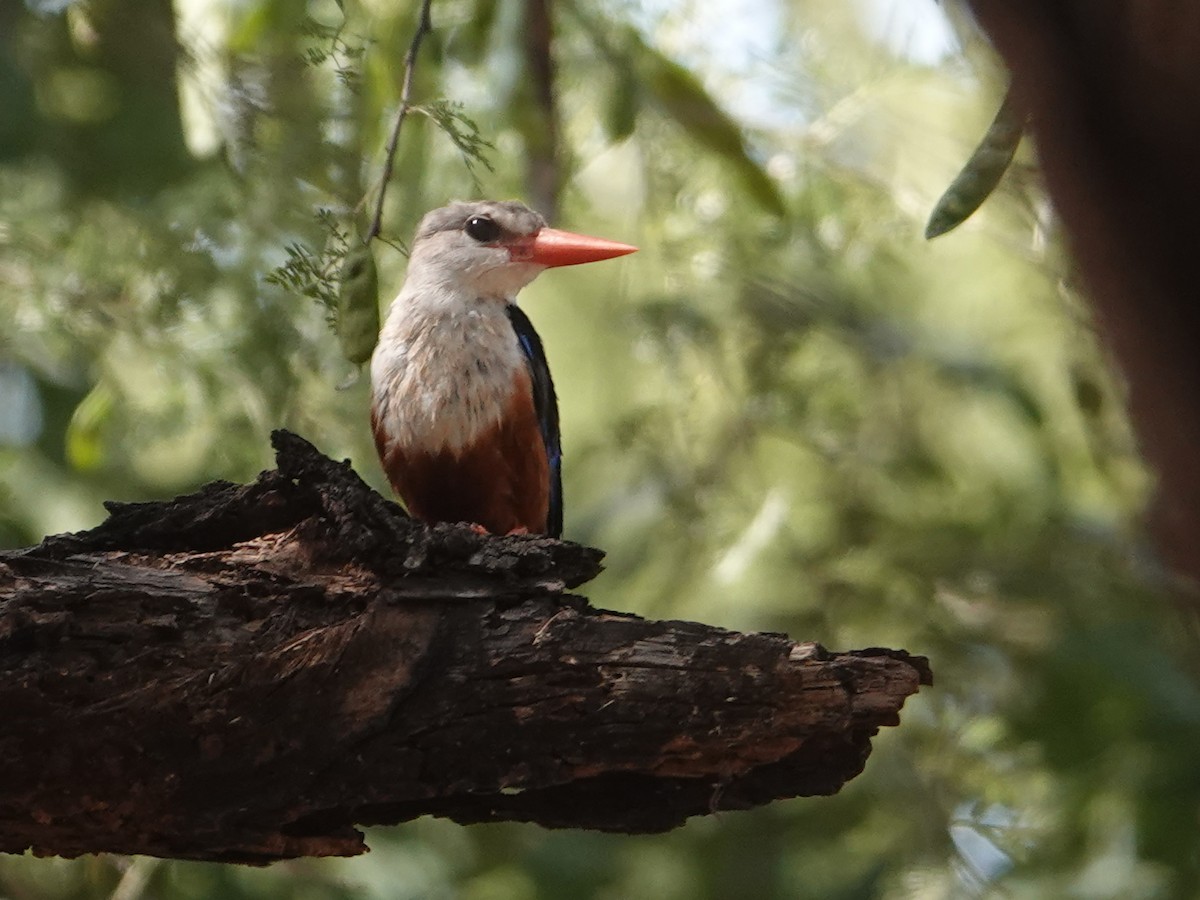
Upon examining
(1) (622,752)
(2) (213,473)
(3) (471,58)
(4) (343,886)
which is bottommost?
(1) (622,752)

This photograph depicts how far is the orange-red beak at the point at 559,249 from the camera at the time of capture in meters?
4.55

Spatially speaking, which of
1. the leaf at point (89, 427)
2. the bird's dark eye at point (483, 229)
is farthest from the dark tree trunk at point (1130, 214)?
the leaf at point (89, 427)

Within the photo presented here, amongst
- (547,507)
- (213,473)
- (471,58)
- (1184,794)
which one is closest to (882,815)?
(1184,794)

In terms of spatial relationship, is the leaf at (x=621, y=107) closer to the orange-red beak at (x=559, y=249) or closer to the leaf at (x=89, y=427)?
the orange-red beak at (x=559, y=249)

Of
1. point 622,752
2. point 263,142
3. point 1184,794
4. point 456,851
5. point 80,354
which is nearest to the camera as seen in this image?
point 622,752

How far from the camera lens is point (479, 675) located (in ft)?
9.29

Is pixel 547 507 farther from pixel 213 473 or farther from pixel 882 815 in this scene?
pixel 882 815

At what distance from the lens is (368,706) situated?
2.79 meters

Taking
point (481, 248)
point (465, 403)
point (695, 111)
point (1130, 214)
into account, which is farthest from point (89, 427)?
point (1130, 214)

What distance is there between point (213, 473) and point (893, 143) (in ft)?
11.0

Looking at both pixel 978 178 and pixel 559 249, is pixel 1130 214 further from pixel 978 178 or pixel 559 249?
pixel 559 249

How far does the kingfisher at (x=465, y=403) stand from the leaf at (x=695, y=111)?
2.95 feet

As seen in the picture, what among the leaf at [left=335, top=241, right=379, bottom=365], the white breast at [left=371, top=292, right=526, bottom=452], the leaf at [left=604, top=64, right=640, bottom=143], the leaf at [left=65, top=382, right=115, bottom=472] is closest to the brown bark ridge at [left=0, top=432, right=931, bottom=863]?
the leaf at [left=335, top=241, right=379, bottom=365]

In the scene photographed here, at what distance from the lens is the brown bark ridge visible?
8.95 feet
